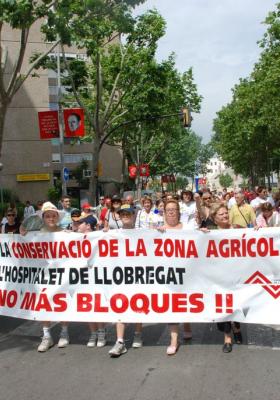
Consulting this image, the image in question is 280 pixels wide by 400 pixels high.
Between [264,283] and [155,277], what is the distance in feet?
3.85

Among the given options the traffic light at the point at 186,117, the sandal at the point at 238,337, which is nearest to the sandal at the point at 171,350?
the sandal at the point at 238,337

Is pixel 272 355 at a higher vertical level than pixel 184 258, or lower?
lower

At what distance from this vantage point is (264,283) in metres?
5.56

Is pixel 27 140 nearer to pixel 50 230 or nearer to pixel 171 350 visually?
pixel 50 230

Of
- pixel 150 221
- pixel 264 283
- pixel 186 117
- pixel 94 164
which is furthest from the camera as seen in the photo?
pixel 186 117

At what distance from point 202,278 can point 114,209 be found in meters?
3.74

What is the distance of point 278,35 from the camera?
23.4m

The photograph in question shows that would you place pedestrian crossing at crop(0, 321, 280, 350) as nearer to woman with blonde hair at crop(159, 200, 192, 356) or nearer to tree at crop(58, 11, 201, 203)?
woman with blonde hair at crop(159, 200, 192, 356)

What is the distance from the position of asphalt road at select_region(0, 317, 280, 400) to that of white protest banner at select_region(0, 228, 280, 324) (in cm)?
36

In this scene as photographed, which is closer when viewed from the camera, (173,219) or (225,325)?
(225,325)

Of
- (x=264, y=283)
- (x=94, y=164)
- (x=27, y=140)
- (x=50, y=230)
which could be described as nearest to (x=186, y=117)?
(x=94, y=164)

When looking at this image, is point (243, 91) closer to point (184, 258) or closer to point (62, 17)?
point (62, 17)

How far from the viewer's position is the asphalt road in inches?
175

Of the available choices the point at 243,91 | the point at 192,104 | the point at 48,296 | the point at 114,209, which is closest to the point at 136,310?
the point at 48,296
